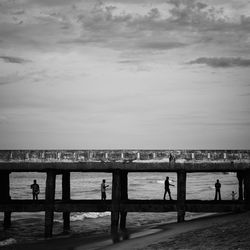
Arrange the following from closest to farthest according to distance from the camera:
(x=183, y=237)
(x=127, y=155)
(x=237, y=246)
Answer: (x=237, y=246), (x=183, y=237), (x=127, y=155)

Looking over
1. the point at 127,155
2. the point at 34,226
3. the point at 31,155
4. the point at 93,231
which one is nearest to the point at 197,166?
the point at 127,155

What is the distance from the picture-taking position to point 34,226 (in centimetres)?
2672

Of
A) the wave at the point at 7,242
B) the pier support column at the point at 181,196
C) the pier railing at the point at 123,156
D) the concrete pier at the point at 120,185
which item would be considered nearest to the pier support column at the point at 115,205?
the concrete pier at the point at 120,185

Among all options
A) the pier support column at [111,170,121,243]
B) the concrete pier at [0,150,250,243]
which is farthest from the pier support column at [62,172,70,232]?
the pier support column at [111,170,121,243]

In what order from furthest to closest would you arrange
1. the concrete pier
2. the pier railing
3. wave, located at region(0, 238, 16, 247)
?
the pier railing, the concrete pier, wave, located at region(0, 238, 16, 247)

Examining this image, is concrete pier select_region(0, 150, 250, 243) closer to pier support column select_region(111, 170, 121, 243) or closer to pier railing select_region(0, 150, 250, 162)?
pier support column select_region(111, 170, 121, 243)

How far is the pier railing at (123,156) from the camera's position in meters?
22.9

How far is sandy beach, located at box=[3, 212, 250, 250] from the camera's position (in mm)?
14070

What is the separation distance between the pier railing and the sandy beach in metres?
3.78

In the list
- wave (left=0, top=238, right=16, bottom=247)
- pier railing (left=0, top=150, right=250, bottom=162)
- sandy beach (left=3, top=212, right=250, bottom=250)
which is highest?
pier railing (left=0, top=150, right=250, bottom=162)

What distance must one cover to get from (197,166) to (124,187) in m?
5.38

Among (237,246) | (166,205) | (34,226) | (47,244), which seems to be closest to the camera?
(237,246)

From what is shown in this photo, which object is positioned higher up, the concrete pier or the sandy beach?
the concrete pier

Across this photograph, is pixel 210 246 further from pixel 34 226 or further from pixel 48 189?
pixel 34 226
